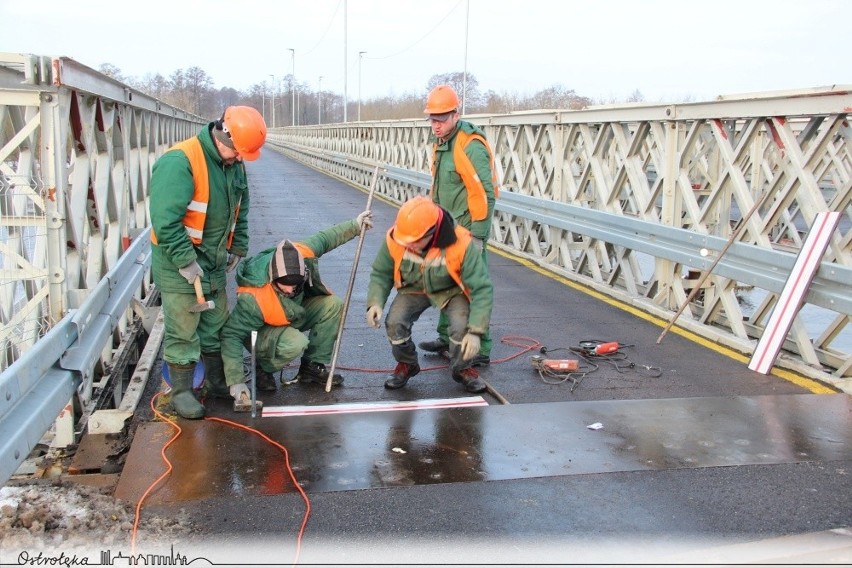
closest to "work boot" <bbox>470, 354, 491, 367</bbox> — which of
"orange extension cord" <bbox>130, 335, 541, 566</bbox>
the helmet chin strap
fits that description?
"orange extension cord" <bbox>130, 335, 541, 566</bbox>

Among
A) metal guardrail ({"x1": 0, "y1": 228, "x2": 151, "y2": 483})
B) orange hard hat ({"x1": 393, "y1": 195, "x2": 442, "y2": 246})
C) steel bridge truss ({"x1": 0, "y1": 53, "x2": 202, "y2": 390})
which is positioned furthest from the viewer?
orange hard hat ({"x1": 393, "y1": 195, "x2": 442, "y2": 246})

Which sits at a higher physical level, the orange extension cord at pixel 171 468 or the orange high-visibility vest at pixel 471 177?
the orange high-visibility vest at pixel 471 177

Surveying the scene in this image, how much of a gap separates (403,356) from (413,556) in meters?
2.47

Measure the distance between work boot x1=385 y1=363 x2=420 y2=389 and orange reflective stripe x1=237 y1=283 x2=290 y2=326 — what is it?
0.93 m

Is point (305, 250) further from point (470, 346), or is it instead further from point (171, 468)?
point (171, 468)

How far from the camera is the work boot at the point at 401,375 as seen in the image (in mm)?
5986

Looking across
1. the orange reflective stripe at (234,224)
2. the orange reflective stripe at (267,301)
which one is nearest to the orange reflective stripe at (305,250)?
the orange reflective stripe at (267,301)

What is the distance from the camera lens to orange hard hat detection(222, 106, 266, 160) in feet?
17.0

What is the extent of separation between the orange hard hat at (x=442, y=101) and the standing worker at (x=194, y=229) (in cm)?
191

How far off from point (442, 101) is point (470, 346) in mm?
2257

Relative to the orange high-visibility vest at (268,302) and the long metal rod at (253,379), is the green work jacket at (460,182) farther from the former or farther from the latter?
the long metal rod at (253,379)

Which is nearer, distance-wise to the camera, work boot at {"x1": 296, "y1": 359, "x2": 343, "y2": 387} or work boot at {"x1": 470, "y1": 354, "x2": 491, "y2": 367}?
work boot at {"x1": 296, "y1": 359, "x2": 343, "y2": 387}

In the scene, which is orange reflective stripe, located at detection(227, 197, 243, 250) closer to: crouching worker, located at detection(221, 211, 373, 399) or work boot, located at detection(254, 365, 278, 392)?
crouching worker, located at detection(221, 211, 373, 399)

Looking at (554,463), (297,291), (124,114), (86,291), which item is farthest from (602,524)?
(124,114)
